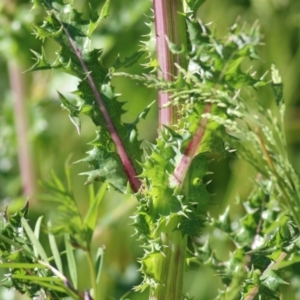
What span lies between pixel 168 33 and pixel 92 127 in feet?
4.78

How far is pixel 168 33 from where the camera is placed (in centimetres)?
80

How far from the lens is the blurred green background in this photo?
1880 mm

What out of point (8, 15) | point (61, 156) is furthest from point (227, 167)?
point (8, 15)

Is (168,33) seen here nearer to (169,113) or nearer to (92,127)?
(169,113)

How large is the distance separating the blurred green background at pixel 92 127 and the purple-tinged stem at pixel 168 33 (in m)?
0.88

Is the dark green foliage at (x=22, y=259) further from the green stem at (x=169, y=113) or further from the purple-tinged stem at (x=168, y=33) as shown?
the purple-tinged stem at (x=168, y=33)

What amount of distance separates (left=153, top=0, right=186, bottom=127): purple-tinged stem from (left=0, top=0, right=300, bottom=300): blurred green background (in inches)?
34.7

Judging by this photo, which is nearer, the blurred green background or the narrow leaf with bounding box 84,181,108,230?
the narrow leaf with bounding box 84,181,108,230

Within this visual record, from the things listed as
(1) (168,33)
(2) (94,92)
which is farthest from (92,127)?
(1) (168,33)

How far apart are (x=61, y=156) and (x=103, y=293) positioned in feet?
1.70

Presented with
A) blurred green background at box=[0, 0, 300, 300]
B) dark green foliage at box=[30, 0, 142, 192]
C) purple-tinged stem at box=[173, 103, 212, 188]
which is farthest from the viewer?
blurred green background at box=[0, 0, 300, 300]

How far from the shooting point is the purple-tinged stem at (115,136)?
859 mm

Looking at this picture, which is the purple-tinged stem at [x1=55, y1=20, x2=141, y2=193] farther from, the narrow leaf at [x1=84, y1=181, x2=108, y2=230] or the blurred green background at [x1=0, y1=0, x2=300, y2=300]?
the blurred green background at [x1=0, y1=0, x2=300, y2=300]

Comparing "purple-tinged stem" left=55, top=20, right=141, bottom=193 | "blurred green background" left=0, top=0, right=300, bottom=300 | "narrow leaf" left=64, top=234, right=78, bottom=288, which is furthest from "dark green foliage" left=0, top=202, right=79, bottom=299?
"blurred green background" left=0, top=0, right=300, bottom=300
